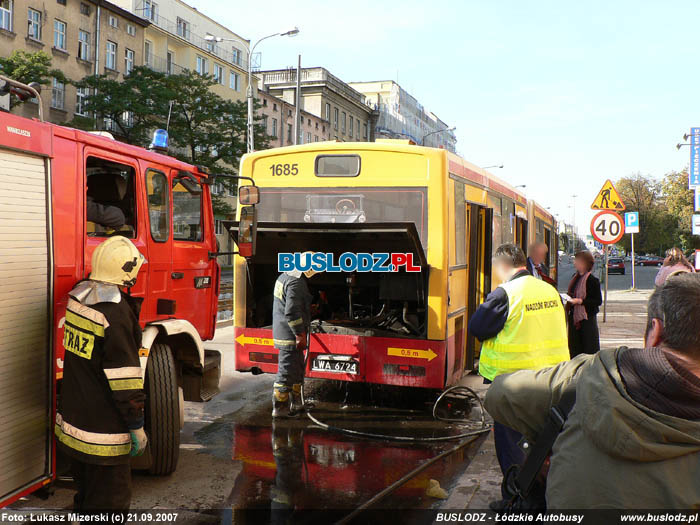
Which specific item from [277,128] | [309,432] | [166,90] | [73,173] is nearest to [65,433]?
[73,173]

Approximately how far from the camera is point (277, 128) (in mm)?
58156

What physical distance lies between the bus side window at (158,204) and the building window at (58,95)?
3237 centimetres

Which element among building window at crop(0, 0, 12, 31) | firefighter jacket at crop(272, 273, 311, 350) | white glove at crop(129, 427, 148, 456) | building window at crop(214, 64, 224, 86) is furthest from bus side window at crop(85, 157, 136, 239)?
building window at crop(214, 64, 224, 86)

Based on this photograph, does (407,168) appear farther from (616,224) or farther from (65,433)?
(616,224)

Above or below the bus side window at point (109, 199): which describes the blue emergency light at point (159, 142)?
above

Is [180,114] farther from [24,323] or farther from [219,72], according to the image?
[24,323]

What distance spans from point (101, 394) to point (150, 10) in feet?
156

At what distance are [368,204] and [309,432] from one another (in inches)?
102

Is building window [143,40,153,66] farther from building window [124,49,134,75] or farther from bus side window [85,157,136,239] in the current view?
bus side window [85,157,136,239]

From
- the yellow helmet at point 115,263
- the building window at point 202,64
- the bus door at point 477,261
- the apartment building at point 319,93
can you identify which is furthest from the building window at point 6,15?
the yellow helmet at point 115,263

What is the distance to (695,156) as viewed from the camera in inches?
1009

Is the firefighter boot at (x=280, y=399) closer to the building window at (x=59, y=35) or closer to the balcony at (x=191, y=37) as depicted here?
the building window at (x=59, y=35)

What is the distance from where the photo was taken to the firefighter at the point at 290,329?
6.56 meters

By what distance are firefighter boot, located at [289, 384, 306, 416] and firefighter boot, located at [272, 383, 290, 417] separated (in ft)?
0.21
